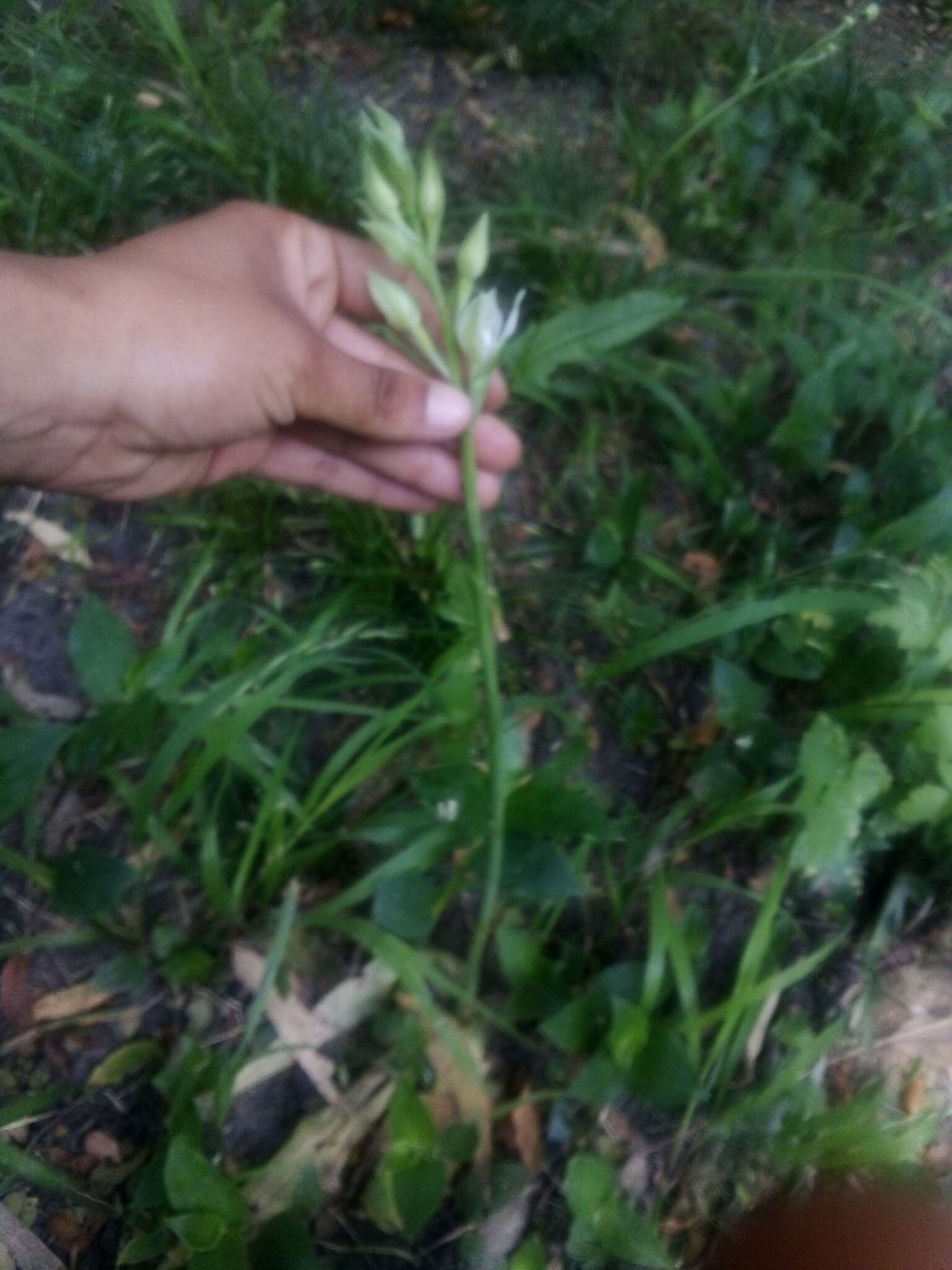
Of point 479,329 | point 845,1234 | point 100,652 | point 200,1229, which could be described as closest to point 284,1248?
point 200,1229

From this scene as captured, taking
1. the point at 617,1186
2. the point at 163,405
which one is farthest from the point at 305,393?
the point at 617,1186

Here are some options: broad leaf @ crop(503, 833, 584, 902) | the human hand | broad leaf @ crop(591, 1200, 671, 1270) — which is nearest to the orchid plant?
the human hand

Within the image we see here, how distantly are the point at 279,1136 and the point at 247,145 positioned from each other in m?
1.77

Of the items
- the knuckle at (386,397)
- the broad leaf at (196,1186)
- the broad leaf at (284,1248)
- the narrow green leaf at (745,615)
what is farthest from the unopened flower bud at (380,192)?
the broad leaf at (284,1248)

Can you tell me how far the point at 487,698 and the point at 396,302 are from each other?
44 cm

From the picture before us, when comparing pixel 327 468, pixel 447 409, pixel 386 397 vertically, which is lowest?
pixel 327 468

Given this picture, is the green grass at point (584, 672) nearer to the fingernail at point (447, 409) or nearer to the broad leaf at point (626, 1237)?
the broad leaf at point (626, 1237)

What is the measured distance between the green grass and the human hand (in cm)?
14

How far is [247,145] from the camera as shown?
78.4 inches

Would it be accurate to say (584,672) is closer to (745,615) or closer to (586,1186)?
(745,615)

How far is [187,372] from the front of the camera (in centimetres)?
140

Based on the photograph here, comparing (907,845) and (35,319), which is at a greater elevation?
(35,319)

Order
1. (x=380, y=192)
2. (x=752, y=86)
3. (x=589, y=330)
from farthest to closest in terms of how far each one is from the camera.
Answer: (x=752, y=86) < (x=589, y=330) < (x=380, y=192)

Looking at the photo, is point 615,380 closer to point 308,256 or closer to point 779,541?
point 779,541
